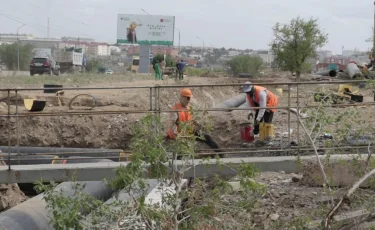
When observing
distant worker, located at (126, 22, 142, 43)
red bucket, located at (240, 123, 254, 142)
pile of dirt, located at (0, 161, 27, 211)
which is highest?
distant worker, located at (126, 22, 142, 43)

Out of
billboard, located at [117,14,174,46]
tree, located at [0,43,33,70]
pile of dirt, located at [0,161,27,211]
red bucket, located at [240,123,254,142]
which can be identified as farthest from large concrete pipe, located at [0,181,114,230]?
tree, located at [0,43,33,70]

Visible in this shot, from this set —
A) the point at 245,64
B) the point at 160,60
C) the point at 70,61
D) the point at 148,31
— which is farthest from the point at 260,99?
the point at 245,64

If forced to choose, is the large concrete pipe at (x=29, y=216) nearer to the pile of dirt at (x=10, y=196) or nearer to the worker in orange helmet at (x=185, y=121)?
the pile of dirt at (x=10, y=196)

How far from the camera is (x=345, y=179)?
830cm

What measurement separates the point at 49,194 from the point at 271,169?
401 centimetres

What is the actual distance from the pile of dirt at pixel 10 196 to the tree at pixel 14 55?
66101mm

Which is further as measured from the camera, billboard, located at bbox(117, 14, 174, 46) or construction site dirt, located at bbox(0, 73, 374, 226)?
billboard, located at bbox(117, 14, 174, 46)

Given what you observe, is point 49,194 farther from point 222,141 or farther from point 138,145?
point 222,141

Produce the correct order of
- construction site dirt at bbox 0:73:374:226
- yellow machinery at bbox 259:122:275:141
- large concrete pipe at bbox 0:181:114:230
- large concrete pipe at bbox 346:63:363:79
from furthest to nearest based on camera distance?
large concrete pipe at bbox 346:63:363:79 < yellow machinery at bbox 259:122:275:141 < construction site dirt at bbox 0:73:374:226 < large concrete pipe at bbox 0:181:114:230

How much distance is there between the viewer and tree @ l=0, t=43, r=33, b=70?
7412 cm

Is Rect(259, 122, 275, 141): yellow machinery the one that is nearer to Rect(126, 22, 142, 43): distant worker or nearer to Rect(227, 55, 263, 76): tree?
Rect(126, 22, 142, 43): distant worker

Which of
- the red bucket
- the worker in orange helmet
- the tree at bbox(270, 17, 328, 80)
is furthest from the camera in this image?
the tree at bbox(270, 17, 328, 80)

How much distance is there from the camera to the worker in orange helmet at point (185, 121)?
6297mm

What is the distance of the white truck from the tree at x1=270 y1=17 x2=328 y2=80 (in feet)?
82.4
